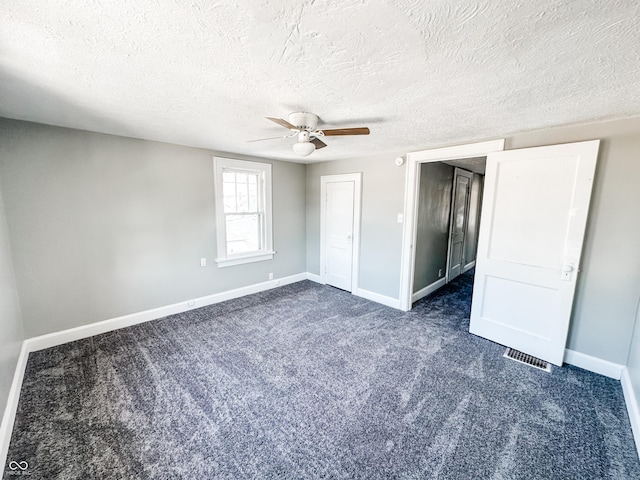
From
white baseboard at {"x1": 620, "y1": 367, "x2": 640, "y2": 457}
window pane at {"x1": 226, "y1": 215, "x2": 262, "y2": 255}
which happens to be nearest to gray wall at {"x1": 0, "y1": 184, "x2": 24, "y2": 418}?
window pane at {"x1": 226, "y1": 215, "x2": 262, "y2": 255}

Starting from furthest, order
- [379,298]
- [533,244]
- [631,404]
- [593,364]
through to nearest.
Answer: [379,298], [533,244], [593,364], [631,404]

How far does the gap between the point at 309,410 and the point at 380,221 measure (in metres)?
2.68

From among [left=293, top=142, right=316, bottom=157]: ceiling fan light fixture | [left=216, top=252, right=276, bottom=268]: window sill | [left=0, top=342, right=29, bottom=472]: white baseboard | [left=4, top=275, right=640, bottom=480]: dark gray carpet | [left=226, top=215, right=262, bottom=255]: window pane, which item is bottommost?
[left=4, top=275, right=640, bottom=480]: dark gray carpet

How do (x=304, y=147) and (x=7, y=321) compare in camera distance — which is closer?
(x=7, y=321)

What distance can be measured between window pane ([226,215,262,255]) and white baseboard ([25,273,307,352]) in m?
0.63

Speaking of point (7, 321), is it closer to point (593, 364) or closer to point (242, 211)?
point (242, 211)

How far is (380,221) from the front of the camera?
388 cm

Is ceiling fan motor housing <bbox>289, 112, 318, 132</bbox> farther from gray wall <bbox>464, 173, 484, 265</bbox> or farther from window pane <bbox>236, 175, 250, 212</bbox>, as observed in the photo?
gray wall <bbox>464, 173, 484, 265</bbox>

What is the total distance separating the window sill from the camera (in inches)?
154

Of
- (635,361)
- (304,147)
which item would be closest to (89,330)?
(304,147)

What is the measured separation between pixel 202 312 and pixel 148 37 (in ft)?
10.5

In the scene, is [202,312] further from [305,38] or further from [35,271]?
[305,38]

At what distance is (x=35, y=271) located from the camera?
2.59m

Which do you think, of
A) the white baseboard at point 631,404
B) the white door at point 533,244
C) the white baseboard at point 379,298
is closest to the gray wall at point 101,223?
the white baseboard at point 379,298
